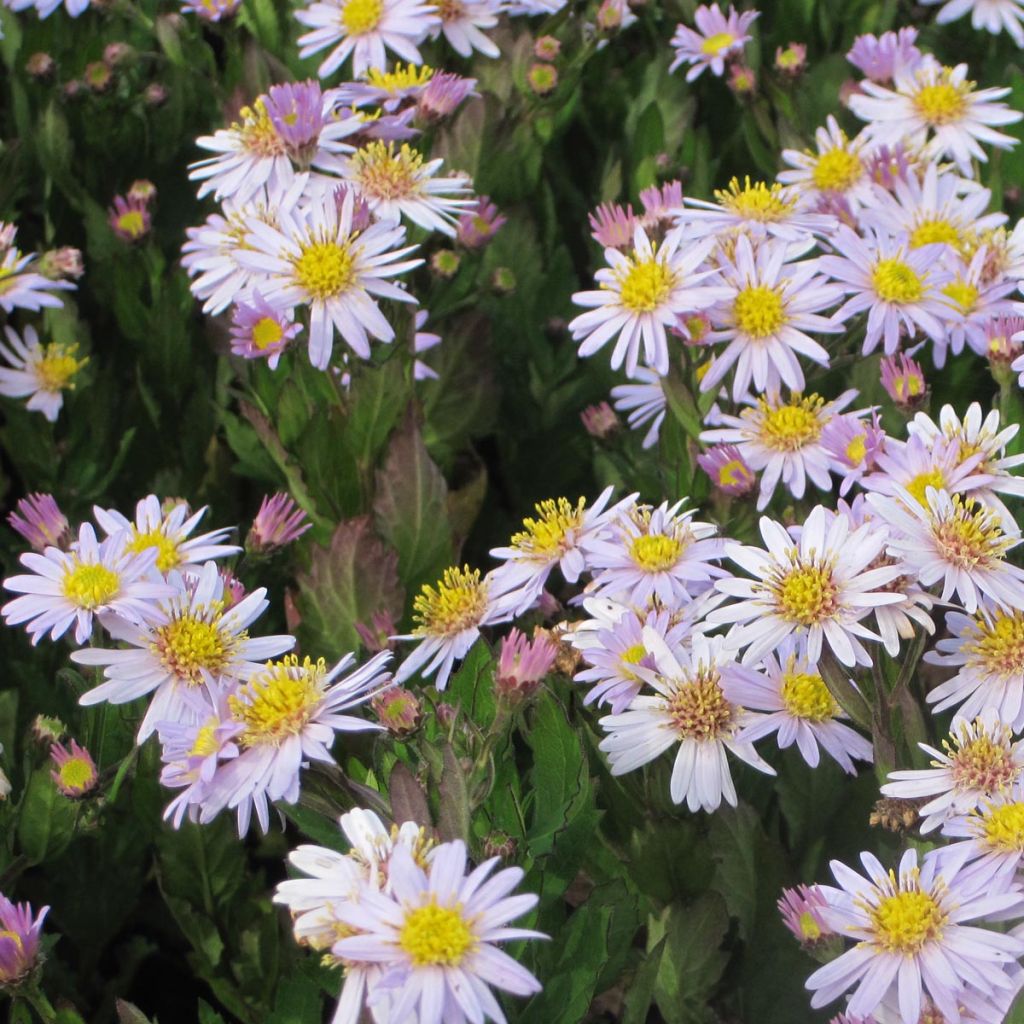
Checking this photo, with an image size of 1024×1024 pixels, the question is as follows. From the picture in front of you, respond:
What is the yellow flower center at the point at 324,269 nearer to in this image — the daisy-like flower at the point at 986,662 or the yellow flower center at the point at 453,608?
the yellow flower center at the point at 453,608

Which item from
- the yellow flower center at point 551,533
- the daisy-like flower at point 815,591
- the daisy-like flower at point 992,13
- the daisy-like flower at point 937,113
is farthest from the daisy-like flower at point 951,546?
the daisy-like flower at point 992,13

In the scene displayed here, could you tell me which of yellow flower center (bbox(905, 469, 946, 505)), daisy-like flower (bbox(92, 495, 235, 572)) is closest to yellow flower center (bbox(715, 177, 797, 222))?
yellow flower center (bbox(905, 469, 946, 505))

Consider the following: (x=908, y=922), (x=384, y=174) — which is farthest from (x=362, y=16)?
(x=908, y=922)

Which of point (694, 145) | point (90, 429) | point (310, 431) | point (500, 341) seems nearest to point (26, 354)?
point (90, 429)

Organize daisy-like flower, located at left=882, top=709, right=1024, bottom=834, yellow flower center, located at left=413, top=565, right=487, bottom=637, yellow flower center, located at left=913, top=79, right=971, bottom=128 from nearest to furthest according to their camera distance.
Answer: daisy-like flower, located at left=882, top=709, right=1024, bottom=834
yellow flower center, located at left=413, top=565, right=487, bottom=637
yellow flower center, located at left=913, top=79, right=971, bottom=128

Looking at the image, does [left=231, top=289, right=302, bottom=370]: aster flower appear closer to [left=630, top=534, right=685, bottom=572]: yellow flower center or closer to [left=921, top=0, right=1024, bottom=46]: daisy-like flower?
[left=630, top=534, right=685, bottom=572]: yellow flower center

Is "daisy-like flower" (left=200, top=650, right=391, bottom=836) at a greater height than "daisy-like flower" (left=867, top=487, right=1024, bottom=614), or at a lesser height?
lesser

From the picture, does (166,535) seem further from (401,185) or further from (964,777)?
(964,777)

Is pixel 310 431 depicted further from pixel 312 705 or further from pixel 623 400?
pixel 312 705
